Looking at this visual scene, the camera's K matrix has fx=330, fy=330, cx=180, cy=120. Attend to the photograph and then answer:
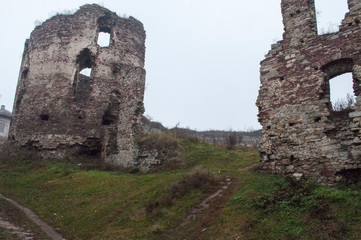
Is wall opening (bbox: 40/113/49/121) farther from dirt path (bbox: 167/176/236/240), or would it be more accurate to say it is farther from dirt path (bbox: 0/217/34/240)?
dirt path (bbox: 167/176/236/240)

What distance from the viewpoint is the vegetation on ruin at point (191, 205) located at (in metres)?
6.99

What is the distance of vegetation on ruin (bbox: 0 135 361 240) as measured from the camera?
6.99 m

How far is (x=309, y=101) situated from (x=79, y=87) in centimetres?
1534

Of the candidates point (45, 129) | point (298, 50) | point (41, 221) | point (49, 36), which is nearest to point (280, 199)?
point (298, 50)

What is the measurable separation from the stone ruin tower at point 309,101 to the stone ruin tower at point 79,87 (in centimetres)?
809

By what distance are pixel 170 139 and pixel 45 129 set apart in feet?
26.2

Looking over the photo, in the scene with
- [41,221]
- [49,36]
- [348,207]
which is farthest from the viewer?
[49,36]

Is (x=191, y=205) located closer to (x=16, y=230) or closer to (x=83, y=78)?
(x=16, y=230)

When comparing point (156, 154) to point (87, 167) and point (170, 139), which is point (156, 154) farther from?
point (87, 167)

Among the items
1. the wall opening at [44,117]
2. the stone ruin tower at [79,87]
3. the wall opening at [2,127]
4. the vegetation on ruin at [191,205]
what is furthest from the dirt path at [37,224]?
the wall opening at [2,127]

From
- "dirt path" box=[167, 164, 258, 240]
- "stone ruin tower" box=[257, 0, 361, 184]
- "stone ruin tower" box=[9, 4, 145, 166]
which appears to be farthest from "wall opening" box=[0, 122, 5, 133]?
"dirt path" box=[167, 164, 258, 240]

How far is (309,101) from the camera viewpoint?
1077 cm

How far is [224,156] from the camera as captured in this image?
16.1 m

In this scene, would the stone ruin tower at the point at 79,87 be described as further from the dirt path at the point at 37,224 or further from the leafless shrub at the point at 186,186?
the leafless shrub at the point at 186,186
